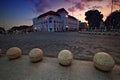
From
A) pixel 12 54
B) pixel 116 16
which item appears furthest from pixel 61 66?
pixel 116 16

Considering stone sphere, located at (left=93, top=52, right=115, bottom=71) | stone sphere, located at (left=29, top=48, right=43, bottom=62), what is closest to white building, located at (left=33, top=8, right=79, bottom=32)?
stone sphere, located at (left=29, top=48, right=43, bottom=62)

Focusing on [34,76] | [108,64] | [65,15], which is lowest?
[34,76]

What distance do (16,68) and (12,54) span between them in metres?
1.28

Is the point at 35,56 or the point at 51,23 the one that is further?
the point at 51,23

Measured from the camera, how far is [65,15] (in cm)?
5612

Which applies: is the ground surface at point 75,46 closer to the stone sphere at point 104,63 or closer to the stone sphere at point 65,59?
the stone sphere at point 65,59

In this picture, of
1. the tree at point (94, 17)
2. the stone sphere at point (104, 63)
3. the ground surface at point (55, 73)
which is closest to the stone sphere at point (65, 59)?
the ground surface at point (55, 73)

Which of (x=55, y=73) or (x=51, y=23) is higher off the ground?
(x=51, y=23)

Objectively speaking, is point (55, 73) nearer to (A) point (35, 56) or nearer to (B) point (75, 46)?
(A) point (35, 56)

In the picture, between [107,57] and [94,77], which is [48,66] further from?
[107,57]

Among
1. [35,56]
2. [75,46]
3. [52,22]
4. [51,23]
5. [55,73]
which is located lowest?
[55,73]

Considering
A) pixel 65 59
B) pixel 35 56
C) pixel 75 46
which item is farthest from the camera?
pixel 75 46

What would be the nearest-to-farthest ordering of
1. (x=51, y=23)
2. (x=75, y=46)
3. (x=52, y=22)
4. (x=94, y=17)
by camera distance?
(x=75, y=46) < (x=94, y=17) < (x=52, y=22) < (x=51, y=23)

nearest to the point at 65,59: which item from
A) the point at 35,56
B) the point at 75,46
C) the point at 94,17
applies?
the point at 35,56
